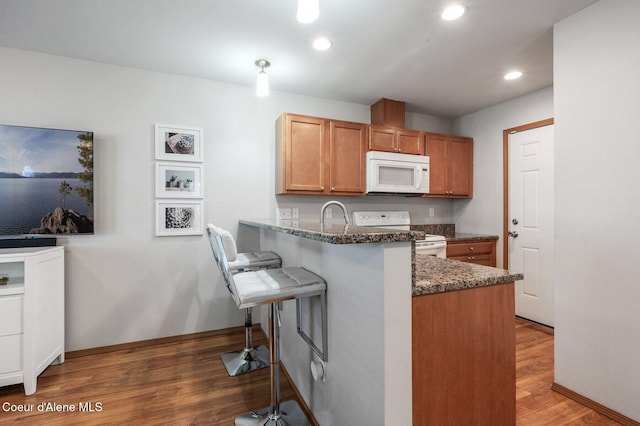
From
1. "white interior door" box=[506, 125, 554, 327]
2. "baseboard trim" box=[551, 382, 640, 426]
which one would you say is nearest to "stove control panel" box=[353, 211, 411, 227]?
"white interior door" box=[506, 125, 554, 327]

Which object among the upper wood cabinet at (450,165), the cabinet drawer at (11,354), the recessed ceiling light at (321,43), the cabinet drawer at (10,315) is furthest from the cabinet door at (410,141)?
the cabinet drawer at (11,354)

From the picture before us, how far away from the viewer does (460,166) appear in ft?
12.6

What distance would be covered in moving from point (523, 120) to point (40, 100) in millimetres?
4644

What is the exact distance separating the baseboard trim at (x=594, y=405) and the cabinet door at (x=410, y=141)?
247cm

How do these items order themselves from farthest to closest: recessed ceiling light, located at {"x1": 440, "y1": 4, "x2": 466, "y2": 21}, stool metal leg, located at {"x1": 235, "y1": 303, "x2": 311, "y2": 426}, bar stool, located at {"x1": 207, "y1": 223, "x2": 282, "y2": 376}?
bar stool, located at {"x1": 207, "y1": 223, "x2": 282, "y2": 376} → recessed ceiling light, located at {"x1": 440, "y1": 4, "x2": 466, "y2": 21} → stool metal leg, located at {"x1": 235, "y1": 303, "x2": 311, "y2": 426}

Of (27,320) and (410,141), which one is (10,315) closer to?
(27,320)

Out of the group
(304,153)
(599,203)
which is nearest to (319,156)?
(304,153)

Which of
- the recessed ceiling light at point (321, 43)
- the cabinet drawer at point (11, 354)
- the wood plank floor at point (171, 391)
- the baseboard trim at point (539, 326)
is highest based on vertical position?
the recessed ceiling light at point (321, 43)

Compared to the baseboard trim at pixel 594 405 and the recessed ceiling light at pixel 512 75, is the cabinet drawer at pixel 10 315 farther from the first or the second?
the recessed ceiling light at pixel 512 75

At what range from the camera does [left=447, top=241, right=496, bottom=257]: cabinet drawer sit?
3.40m

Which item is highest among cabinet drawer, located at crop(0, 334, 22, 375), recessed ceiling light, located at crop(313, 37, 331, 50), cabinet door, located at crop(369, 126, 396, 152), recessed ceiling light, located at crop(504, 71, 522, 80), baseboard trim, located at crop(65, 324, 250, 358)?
recessed ceiling light, located at crop(504, 71, 522, 80)

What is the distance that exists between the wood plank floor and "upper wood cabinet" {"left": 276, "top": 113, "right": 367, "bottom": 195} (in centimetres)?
168

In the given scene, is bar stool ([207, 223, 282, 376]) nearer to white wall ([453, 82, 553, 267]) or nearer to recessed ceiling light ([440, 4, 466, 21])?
recessed ceiling light ([440, 4, 466, 21])

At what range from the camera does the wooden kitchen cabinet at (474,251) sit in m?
3.41
